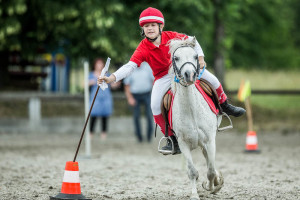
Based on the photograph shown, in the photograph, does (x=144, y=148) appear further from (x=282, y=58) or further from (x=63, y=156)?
(x=282, y=58)

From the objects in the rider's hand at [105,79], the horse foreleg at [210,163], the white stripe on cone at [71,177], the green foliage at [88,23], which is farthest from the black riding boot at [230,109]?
the green foliage at [88,23]

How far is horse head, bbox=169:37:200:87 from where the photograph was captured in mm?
6532

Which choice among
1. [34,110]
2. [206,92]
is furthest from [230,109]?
[34,110]

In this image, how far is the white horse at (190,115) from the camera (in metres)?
6.79

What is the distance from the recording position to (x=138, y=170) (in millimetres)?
10758

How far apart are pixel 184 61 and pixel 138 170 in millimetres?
4444

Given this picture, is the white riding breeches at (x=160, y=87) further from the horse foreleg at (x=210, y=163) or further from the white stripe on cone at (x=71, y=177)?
the white stripe on cone at (x=71, y=177)

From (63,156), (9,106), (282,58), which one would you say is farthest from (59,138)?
(282,58)

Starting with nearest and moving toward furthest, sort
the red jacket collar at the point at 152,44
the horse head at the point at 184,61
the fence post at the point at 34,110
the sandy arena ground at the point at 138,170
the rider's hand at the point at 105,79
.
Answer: the horse head at the point at 184,61 → the rider's hand at the point at 105,79 → the red jacket collar at the point at 152,44 → the sandy arena ground at the point at 138,170 → the fence post at the point at 34,110

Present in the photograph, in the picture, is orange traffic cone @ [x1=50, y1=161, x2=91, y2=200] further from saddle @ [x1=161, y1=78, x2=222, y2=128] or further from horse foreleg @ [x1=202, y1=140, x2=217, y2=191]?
horse foreleg @ [x1=202, y1=140, x2=217, y2=191]

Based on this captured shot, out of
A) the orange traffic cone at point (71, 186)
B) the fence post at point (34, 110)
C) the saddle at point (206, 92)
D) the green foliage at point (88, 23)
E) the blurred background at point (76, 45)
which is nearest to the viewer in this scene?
the orange traffic cone at point (71, 186)

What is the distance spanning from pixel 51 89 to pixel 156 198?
17.8 metres

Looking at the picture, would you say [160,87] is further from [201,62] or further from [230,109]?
[230,109]

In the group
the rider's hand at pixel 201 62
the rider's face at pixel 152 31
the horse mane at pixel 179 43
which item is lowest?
the rider's hand at pixel 201 62
